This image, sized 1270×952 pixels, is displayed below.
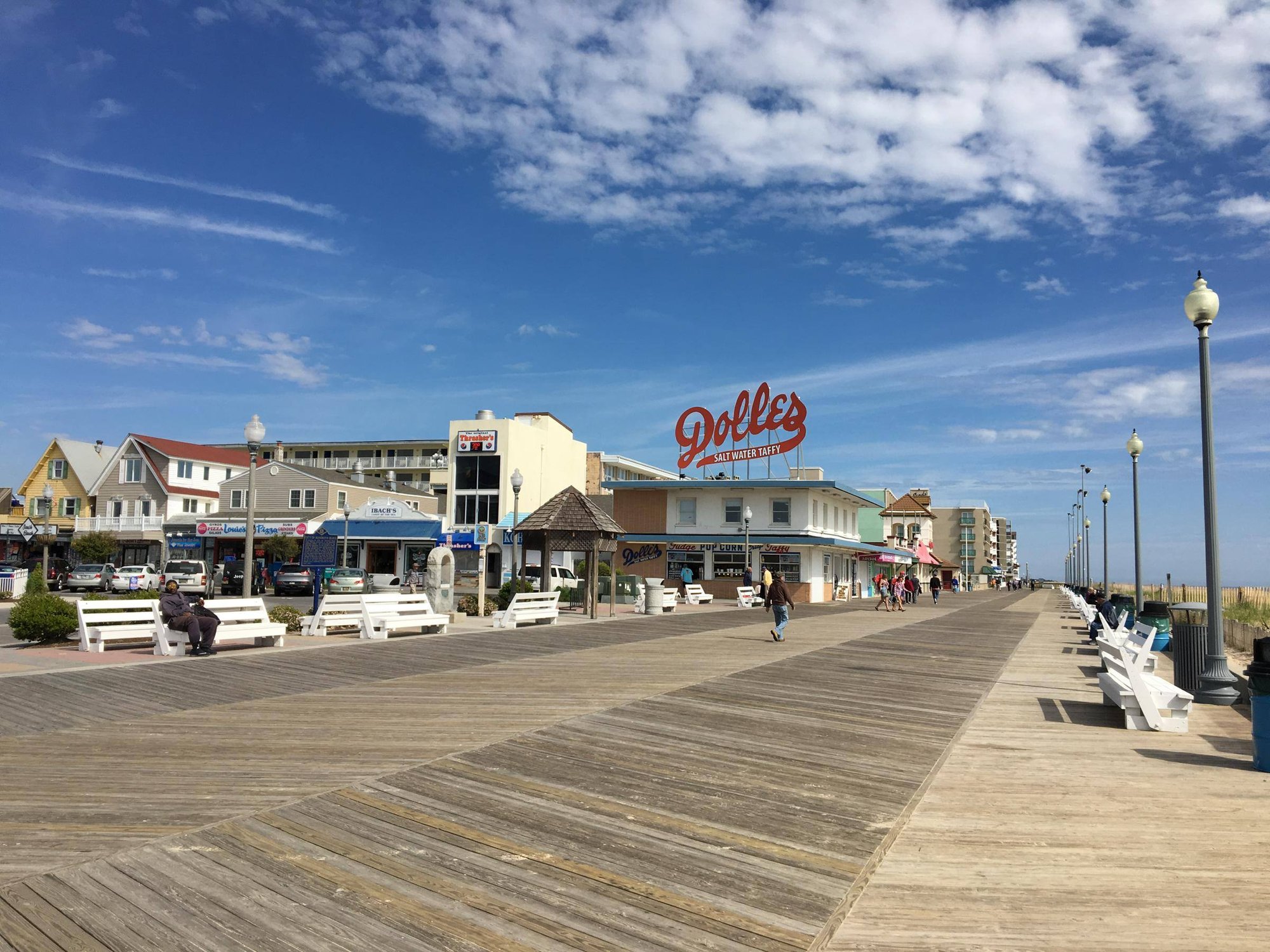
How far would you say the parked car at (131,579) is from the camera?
138ft

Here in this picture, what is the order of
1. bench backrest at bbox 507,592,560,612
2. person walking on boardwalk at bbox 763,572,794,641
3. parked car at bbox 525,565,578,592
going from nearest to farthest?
person walking on boardwalk at bbox 763,572,794,641, bench backrest at bbox 507,592,560,612, parked car at bbox 525,565,578,592

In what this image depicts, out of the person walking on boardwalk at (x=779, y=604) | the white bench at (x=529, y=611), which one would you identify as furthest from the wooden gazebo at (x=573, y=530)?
the person walking on boardwalk at (x=779, y=604)

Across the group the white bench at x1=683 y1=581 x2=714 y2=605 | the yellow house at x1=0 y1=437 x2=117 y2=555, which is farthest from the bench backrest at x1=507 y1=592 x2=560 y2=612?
the yellow house at x1=0 y1=437 x2=117 y2=555

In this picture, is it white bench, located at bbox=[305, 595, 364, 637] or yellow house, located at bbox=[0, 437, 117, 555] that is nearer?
white bench, located at bbox=[305, 595, 364, 637]

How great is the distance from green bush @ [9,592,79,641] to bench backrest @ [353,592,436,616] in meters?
5.25

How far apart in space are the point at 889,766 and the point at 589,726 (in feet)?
9.57

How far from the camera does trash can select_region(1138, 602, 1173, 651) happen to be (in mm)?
19328

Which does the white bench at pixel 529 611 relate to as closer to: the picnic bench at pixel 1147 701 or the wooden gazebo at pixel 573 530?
the wooden gazebo at pixel 573 530

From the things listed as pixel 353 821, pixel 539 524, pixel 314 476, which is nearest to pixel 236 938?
pixel 353 821

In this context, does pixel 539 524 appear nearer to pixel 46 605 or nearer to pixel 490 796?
pixel 46 605

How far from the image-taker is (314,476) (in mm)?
55781

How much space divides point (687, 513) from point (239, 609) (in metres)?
35.4

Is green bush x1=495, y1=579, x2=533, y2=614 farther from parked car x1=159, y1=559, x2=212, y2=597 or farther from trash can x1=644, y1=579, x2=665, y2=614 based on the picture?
parked car x1=159, y1=559, x2=212, y2=597

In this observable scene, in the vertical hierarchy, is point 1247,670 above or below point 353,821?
above
